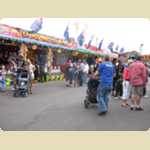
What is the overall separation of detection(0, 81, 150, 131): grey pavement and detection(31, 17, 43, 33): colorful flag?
8.15 meters

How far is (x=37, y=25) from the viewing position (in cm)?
1930

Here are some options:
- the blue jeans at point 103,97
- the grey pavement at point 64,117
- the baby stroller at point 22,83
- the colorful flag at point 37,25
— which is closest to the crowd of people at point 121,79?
the blue jeans at point 103,97

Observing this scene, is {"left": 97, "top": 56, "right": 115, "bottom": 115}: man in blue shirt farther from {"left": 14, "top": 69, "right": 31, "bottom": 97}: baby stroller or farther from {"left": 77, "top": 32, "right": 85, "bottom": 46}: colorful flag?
→ {"left": 77, "top": 32, "right": 85, "bottom": 46}: colorful flag

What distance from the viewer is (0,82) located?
14531 mm

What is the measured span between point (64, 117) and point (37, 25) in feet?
38.3

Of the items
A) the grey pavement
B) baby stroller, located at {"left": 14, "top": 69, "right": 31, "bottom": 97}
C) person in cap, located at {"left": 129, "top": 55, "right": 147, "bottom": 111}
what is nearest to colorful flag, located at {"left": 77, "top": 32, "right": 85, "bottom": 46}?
baby stroller, located at {"left": 14, "top": 69, "right": 31, "bottom": 97}

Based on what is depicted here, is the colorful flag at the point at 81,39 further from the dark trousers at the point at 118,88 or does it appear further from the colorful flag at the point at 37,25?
the dark trousers at the point at 118,88

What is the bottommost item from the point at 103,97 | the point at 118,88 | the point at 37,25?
the point at 118,88

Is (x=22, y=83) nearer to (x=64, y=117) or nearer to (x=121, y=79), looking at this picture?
(x=121, y=79)

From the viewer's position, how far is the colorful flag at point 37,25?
18.9 m

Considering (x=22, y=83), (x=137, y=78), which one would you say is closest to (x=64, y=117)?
(x=137, y=78)

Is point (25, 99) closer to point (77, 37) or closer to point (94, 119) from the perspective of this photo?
point (94, 119)

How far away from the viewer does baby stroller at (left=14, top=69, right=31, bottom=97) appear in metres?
12.8

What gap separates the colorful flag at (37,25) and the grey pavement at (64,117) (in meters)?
8.15
